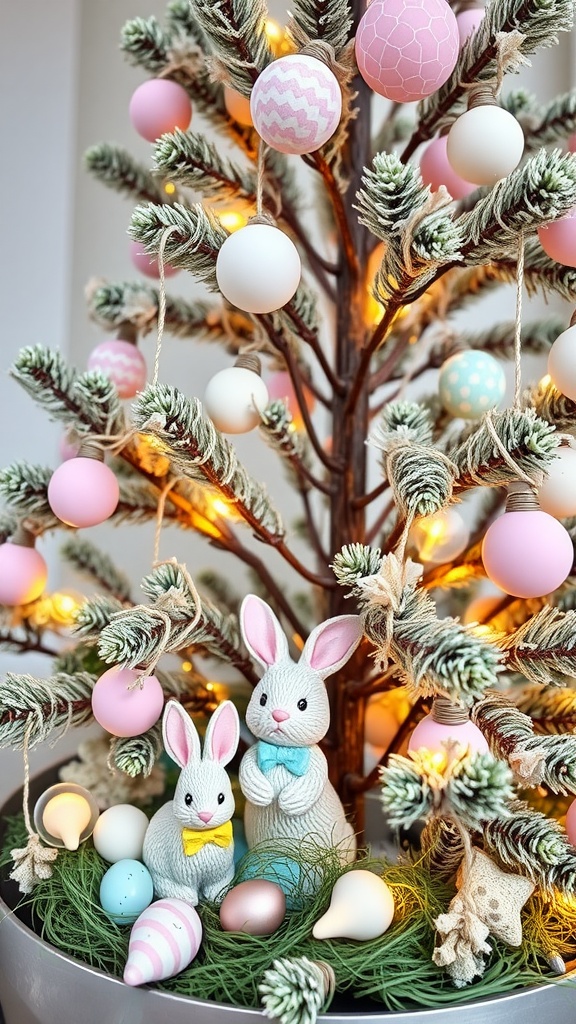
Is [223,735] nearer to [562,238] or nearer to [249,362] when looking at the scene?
[249,362]

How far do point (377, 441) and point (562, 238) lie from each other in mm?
174

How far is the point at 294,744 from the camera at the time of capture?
0.55m

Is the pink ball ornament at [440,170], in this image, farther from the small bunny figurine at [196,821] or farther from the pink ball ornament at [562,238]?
the small bunny figurine at [196,821]

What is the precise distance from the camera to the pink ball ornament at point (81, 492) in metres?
0.61

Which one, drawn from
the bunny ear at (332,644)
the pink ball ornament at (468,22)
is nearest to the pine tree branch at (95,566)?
the bunny ear at (332,644)

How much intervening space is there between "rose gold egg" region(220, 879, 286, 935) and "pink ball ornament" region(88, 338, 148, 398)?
0.41 metres

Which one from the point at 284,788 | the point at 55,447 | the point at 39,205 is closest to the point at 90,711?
the point at 284,788

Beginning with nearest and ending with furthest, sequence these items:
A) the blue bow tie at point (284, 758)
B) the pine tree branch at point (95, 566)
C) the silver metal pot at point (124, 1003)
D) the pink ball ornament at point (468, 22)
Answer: the silver metal pot at point (124, 1003)
the blue bow tie at point (284, 758)
the pink ball ornament at point (468, 22)
the pine tree branch at point (95, 566)

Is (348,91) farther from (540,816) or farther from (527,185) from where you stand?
(540,816)

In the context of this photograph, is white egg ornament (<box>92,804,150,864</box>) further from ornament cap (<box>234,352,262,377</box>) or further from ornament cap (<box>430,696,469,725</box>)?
ornament cap (<box>234,352,262,377</box>)

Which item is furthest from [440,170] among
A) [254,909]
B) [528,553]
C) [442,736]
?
[254,909]

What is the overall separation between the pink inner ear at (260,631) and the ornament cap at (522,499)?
18cm

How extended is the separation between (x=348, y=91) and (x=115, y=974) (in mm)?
595

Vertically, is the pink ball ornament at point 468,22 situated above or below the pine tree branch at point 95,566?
above
